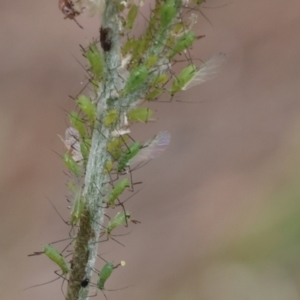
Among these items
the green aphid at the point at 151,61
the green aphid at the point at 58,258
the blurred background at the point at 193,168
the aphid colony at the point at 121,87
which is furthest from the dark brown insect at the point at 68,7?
the blurred background at the point at 193,168

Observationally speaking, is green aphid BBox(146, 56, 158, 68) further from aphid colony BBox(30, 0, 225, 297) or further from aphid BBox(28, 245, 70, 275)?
aphid BBox(28, 245, 70, 275)

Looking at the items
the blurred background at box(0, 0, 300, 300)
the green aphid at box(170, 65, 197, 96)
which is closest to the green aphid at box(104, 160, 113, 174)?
the green aphid at box(170, 65, 197, 96)

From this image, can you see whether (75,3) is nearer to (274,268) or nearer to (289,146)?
(274,268)

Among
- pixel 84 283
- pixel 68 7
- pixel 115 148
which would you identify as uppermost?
pixel 68 7

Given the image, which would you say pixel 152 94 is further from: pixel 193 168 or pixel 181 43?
pixel 193 168

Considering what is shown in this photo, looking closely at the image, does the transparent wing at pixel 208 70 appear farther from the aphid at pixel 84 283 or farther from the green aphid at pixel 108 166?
the aphid at pixel 84 283

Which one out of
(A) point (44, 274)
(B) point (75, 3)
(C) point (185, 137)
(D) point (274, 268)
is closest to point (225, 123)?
(C) point (185, 137)

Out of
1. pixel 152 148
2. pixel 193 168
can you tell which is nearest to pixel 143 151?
pixel 152 148
